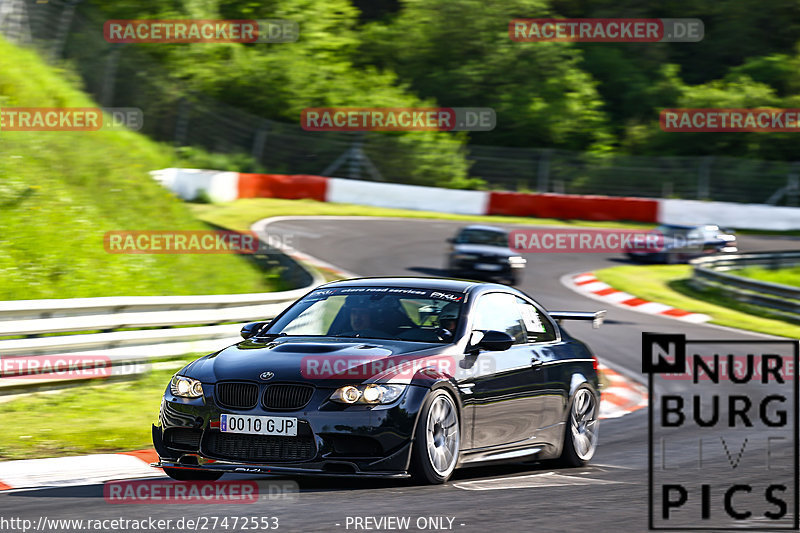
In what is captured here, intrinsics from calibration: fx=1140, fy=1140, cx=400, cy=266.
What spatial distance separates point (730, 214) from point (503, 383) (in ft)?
96.3

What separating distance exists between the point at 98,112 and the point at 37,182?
331 centimetres

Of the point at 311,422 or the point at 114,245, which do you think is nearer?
the point at 311,422

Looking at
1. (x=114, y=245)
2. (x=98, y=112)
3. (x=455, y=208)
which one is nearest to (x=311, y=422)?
(x=114, y=245)

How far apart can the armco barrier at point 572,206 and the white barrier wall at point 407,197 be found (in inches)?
23.6

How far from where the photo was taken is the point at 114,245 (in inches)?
555

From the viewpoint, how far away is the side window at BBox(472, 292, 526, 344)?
768 cm

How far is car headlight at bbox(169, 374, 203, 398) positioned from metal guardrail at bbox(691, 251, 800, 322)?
53.8 ft

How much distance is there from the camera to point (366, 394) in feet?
21.0

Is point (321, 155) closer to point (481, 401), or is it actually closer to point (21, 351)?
point (21, 351)

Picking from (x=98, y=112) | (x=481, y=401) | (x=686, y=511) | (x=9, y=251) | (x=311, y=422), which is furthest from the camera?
(x=98, y=112)
